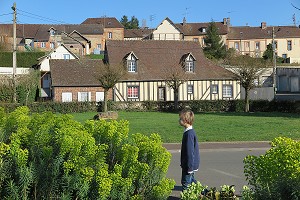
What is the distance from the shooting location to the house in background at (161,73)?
4366cm

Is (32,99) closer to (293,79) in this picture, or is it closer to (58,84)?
(58,84)

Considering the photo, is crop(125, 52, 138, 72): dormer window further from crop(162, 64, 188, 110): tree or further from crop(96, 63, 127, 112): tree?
crop(96, 63, 127, 112): tree

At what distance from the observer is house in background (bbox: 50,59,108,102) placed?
4328cm

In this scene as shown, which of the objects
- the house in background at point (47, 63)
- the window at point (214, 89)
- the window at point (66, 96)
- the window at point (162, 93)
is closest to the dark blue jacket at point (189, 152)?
the window at point (162, 93)

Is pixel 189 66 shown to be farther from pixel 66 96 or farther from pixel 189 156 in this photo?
pixel 189 156

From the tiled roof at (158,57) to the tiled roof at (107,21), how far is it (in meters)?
45.1

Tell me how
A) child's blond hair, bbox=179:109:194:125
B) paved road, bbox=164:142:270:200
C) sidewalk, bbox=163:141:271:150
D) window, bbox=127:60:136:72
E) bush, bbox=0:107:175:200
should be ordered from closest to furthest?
bush, bbox=0:107:175:200
child's blond hair, bbox=179:109:194:125
paved road, bbox=164:142:270:200
sidewalk, bbox=163:141:271:150
window, bbox=127:60:136:72

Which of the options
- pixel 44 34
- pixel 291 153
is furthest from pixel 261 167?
pixel 44 34

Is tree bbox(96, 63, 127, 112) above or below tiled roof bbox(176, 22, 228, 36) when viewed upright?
below

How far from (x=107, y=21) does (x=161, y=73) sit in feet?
174

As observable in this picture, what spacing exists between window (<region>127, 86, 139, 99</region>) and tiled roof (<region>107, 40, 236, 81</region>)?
34.3 inches

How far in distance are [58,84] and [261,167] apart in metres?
39.4

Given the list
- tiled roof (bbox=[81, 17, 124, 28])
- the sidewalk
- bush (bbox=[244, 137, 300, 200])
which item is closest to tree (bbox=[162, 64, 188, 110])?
the sidewalk

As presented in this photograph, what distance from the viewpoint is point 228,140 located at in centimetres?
1841
